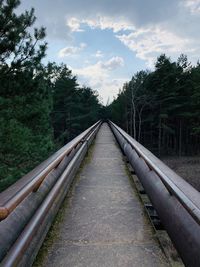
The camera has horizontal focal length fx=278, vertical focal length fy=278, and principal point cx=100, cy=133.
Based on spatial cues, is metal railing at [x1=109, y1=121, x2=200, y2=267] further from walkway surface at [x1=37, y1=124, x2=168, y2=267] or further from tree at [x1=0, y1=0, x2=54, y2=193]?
tree at [x1=0, y1=0, x2=54, y2=193]

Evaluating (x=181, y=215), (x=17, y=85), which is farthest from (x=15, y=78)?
(x=181, y=215)

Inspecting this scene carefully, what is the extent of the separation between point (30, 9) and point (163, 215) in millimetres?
9100

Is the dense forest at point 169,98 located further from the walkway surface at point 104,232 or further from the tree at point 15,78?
the walkway surface at point 104,232

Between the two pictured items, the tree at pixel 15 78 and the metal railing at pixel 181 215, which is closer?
the metal railing at pixel 181 215

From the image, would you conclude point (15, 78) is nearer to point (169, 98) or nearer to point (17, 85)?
point (17, 85)

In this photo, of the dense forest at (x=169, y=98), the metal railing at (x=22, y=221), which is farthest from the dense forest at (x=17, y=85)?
the dense forest at (x=169, y=98)

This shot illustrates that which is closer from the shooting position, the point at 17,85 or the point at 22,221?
the point at 22,221

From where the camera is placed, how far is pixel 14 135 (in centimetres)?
969

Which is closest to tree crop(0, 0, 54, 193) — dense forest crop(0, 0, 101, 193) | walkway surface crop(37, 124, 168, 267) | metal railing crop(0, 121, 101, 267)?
dense forest crop(0, 0, 101, 193)

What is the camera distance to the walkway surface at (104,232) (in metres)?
2.76

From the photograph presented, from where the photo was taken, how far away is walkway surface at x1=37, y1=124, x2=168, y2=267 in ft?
9.07

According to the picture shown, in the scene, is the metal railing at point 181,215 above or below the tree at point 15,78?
below

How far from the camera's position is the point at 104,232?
336 cm

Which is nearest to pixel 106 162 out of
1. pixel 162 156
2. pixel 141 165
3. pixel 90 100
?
pixel 141 165
